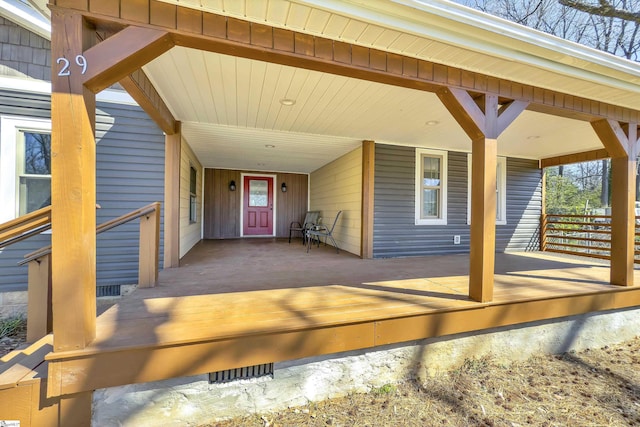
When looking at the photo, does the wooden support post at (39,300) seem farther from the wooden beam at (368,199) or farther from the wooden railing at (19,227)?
the wooden beam at (368,199)

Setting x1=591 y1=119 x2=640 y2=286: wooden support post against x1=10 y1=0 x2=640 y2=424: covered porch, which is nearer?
x1=10 y1=0 x2=640 y2=424: covered porch

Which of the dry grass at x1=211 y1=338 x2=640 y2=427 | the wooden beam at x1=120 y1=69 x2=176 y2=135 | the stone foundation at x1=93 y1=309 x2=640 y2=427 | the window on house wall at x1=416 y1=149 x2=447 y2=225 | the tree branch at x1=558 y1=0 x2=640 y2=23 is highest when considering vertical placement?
the tree branch at x1=558 y1=0 x2=640 y2=23

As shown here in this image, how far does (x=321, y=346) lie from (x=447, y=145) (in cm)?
444

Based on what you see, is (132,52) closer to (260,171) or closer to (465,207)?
(465,207)

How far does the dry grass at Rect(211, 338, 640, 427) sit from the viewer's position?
69.6 inches

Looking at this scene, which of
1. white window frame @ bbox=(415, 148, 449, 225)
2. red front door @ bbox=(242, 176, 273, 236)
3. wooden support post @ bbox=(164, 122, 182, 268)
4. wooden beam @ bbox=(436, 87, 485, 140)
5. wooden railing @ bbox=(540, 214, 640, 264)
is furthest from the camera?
red front door @ bbox=(242, 176, 273, 236)

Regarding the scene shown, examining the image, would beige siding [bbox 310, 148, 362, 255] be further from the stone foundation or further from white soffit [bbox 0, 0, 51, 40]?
white soffit [bbox 0, 0, 51, 40]

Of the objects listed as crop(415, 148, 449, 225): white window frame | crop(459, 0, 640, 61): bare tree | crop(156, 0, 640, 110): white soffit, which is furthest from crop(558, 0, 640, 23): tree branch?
crop(156, 0, 640, 110): white soffit

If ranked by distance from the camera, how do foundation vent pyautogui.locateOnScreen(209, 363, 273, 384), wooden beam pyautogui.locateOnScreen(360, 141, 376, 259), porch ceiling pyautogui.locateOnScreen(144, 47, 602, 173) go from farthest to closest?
wooden beam pyautogui.locateOnScreen(360, 141, 376, 259), porch ceiling pyautogui.locateOnScreen(144, 47, 602, 173), foundation vent pyautogui.locateOnScreen(209, 363, 273, 384)

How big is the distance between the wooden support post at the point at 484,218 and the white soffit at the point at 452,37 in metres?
0.63

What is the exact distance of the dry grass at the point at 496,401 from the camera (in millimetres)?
1769

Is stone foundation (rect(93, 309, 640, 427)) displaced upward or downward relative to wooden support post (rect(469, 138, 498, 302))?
downward

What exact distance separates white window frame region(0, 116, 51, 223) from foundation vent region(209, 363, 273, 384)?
3252mm

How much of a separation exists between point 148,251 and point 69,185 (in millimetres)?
1414
